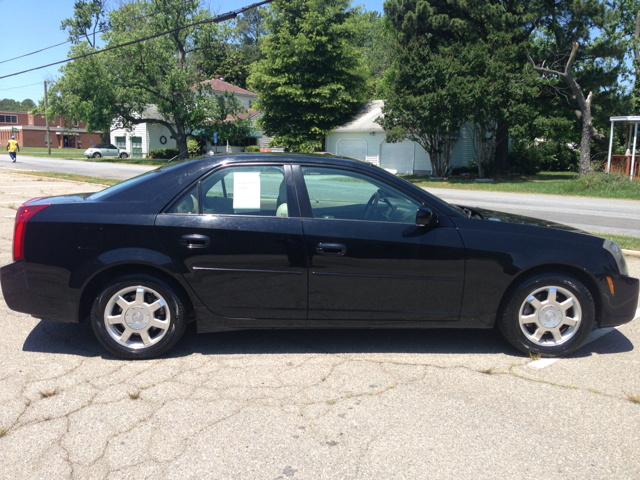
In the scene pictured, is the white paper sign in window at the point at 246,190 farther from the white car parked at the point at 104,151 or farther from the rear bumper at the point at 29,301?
the white car parked at the point at 104,151

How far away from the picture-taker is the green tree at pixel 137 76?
127 ft

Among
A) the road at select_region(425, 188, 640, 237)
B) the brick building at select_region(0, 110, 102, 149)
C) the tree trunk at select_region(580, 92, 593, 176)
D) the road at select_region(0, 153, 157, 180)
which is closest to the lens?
the road at select_region(425, 188, 640, 237)

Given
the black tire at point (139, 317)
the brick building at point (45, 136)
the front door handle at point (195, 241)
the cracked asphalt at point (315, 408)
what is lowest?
the cracked asphalt at point (315, 408)

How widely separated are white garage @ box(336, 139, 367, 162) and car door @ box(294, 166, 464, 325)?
102ft

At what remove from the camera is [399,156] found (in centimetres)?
3416

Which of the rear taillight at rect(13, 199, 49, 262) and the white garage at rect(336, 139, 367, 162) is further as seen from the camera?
the white garage at rect(336, 139, 367, 162)

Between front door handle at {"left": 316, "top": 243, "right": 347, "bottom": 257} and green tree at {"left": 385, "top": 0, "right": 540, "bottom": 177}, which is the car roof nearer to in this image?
front door handle at {"left": 316, "top": 243, "right": 347, "bottom": 257}

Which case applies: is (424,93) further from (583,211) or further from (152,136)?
(152,136)

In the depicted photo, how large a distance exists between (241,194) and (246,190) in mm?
51

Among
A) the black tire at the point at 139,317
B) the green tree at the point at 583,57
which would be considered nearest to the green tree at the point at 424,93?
the green tree at the point at 583,57

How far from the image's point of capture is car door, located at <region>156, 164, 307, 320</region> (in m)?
4.03

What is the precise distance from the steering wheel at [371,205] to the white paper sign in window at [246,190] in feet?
2.87

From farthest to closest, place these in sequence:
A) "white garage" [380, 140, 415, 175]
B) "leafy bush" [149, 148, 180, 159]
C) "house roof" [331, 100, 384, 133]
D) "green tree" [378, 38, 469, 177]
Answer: "leafy bush" [149, 148, 180, 159] < "house roof" [331, 100, 384, 133] < "white garage" [380, 140, 415, 175] < "green tree" [378, 38, 469, 177]

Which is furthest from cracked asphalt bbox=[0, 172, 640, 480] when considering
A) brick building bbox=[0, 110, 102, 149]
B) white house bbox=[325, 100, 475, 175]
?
brick building bbox=[0, 110, 102, 149]
